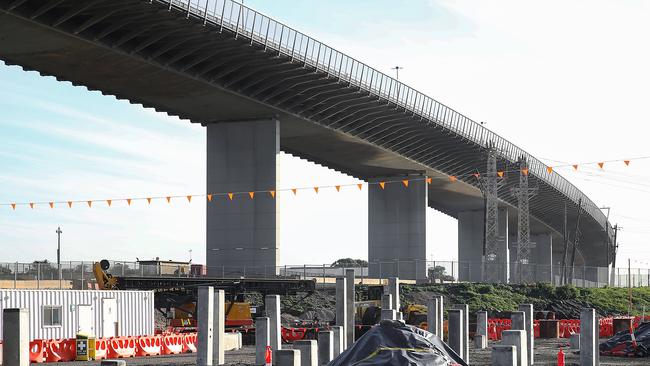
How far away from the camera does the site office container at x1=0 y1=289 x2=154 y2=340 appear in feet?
133

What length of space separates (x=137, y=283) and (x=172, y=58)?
44.7 ft

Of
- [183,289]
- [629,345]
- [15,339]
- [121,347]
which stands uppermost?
[15,339]

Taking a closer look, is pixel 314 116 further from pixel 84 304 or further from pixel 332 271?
pixel 84 304

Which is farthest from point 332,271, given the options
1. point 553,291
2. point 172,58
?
point 172,58

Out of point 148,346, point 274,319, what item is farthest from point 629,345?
point 148,346

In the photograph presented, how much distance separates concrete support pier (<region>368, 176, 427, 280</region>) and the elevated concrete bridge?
118 mm

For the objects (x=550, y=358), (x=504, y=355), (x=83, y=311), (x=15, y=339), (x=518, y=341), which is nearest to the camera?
(x=504, y=355)

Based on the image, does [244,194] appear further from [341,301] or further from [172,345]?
[341,301]

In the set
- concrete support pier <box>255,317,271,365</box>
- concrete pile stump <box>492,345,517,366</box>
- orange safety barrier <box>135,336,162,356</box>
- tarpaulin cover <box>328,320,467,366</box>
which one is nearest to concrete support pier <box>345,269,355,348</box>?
orange safety barrier <box>135,336,162,356</box>

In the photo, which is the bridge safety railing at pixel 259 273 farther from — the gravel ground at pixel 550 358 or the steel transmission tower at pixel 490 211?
the gravel ground at pixel 550 358

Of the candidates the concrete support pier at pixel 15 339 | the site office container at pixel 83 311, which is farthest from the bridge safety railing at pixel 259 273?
the concrete support pier at pixel 15 339

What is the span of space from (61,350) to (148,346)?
5.02 meters

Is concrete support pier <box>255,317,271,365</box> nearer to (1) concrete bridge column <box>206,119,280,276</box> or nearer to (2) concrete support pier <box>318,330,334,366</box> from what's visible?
(2) concrete support pier <box>318,330,334,366</box>

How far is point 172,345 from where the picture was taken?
147 feet
